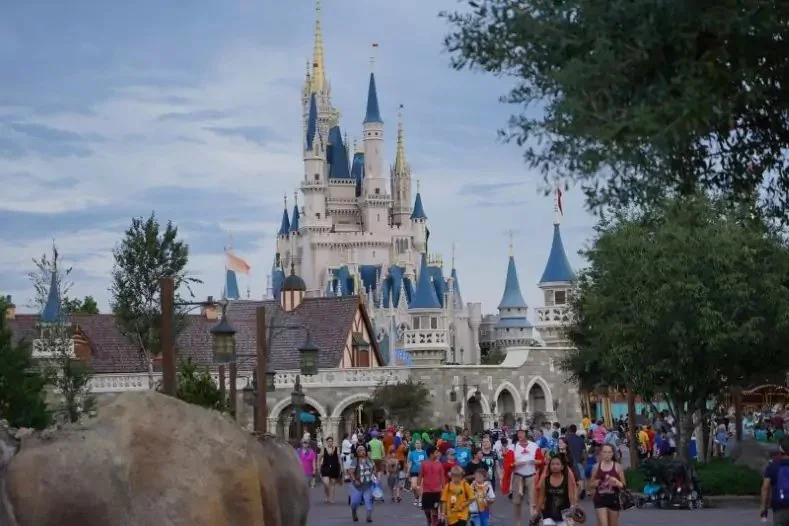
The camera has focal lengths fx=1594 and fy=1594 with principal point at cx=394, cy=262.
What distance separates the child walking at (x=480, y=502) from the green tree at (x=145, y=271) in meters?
25.7

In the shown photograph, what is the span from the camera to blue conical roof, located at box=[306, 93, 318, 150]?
494 feet

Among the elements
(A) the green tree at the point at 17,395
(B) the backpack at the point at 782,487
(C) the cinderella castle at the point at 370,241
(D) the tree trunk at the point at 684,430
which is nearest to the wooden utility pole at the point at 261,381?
(A) the green tree at the point at 17,395

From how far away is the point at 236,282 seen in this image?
15712 centimetres

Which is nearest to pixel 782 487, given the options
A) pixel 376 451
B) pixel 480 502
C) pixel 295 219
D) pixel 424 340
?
pixel 480 502

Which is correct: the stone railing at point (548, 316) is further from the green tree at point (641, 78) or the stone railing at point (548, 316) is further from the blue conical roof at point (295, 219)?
the green tree at point (641, 78)

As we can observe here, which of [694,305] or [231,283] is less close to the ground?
[231,283]

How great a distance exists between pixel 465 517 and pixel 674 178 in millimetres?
8046

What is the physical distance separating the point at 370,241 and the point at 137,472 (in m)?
140

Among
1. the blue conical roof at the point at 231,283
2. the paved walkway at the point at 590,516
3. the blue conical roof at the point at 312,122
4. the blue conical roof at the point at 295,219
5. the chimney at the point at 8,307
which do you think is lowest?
the paved walkway at the point at 590,516

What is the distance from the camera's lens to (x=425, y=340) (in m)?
95.5

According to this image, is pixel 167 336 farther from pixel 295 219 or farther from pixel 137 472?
pixel 295 219

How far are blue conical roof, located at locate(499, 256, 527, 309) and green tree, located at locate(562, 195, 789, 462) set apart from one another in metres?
109

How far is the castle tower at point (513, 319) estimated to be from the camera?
462 feet

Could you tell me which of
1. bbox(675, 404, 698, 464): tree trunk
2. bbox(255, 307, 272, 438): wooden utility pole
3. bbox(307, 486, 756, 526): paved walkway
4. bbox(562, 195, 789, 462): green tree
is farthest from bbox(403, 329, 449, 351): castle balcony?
bbox(255, 307, 272, 438): wooden utility pole
